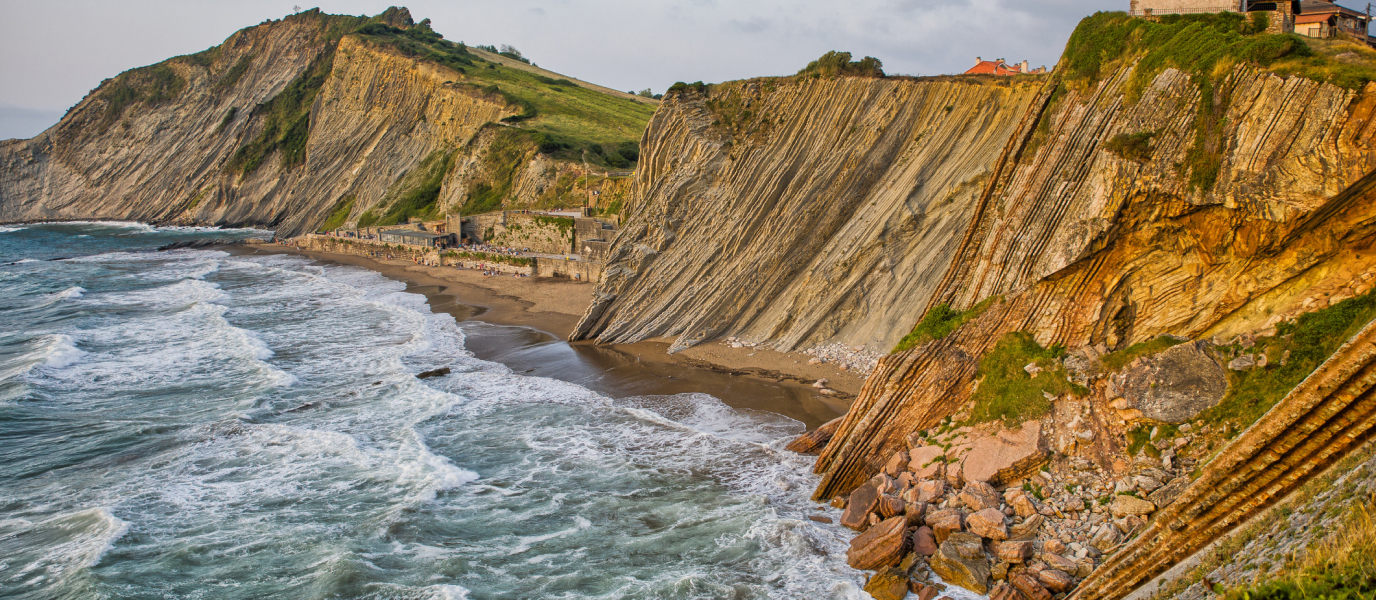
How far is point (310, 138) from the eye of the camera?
86312mm

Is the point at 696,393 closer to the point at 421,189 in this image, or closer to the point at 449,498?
the point at 449,498

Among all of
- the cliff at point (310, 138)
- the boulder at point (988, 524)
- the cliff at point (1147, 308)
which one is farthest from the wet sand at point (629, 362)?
the cliff at point (310, 138)

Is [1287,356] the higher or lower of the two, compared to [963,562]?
higher

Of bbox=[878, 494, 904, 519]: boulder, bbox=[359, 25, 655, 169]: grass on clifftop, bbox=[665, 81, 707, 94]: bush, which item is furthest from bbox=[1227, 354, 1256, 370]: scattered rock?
bbox=[359, 25, 655, 169]: grass on clifftop

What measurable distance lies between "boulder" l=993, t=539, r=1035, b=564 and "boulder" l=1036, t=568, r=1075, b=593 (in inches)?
16.6

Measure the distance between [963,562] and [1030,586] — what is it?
108cm

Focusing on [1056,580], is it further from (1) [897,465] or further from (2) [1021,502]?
(1) [897,465]

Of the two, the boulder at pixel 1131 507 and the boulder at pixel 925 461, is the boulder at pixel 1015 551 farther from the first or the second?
the boulder at pixel 925 461

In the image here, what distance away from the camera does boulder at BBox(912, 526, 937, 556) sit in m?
12.9

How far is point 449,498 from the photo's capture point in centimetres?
1645

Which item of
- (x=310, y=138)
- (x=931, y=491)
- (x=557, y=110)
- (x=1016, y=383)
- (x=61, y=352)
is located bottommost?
(x=61, y=352)

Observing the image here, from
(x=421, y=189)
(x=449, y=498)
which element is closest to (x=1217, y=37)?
(x=449, y=498)

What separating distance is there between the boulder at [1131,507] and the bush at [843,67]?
63.1 ft

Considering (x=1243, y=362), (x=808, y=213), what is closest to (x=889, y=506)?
(x=1243, y=362)
